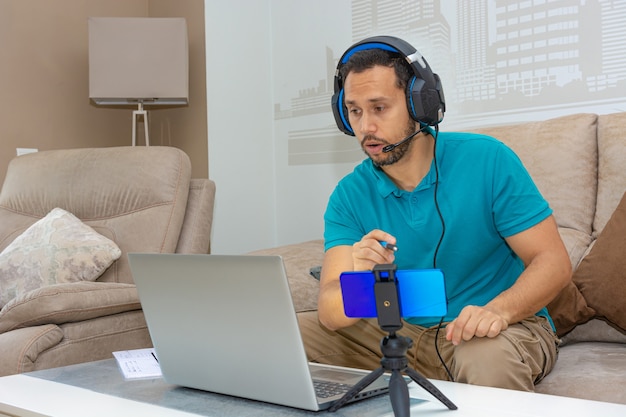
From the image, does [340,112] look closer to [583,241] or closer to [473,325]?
[473,325]

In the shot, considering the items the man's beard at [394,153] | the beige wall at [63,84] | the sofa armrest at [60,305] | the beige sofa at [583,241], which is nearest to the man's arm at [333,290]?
the man's beard at [394,153]

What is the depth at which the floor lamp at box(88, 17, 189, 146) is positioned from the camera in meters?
3.29

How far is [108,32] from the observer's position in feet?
10.8

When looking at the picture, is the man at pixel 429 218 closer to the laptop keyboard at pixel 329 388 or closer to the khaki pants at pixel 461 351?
the khaki pants at pixel 461 351

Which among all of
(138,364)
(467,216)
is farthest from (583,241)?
Result: (138,364)

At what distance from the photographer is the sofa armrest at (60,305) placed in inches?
71.1

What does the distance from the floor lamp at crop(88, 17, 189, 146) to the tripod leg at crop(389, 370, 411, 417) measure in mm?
2661

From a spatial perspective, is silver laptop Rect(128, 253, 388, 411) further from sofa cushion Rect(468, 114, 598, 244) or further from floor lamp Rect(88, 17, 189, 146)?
floor lamp Rect(88, 17, 189, 146)

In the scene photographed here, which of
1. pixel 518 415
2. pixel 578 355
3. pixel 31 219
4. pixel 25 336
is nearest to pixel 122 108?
Answer: pixel 31 219

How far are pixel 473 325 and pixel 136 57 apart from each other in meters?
2.54

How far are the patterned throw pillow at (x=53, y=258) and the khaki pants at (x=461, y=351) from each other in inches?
37.2

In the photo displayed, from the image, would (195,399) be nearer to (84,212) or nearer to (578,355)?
(578,355)

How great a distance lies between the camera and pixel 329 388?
3.44ft

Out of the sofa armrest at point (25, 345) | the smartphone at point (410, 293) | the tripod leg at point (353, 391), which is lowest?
the sofa armrest at point (25, 345)
